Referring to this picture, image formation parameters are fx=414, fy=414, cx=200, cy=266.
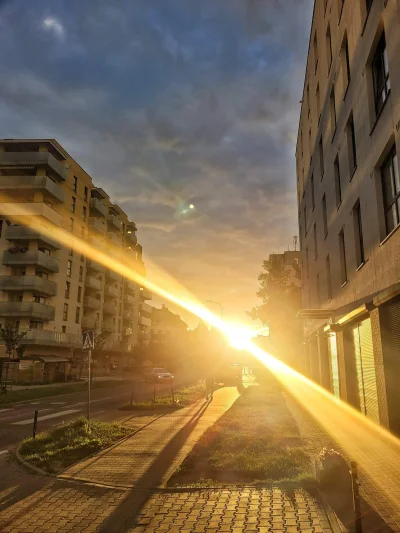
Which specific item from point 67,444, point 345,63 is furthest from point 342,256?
point 67,444

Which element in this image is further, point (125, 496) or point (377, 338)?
point (377, 338)

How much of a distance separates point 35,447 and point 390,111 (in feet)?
38.8

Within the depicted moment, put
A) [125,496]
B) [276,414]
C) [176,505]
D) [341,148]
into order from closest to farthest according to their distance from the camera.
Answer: [176,505] < [125,496] < [276,414] < [341,148]

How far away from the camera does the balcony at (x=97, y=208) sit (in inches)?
2175

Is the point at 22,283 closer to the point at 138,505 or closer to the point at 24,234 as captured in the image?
the point at 24,234

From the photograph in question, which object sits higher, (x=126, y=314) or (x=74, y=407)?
(x=126, y=314)

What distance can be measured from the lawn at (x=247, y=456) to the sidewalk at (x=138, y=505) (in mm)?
458

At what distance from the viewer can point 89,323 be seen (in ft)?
175

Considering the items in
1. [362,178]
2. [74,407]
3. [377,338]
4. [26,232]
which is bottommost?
[74,407]

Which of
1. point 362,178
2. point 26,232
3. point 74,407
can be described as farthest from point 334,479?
point 26,232

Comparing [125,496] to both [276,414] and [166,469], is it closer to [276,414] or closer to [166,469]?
[166,469]

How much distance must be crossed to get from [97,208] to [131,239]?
1665 centimetres

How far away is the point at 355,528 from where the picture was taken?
4.29m

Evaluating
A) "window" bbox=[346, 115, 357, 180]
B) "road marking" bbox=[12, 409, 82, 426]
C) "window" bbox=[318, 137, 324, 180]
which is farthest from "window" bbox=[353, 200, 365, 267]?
"road marking" bbox=[12, 409, 82, 426]
